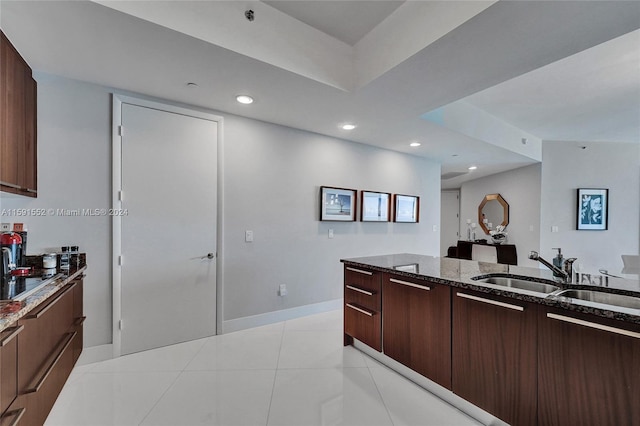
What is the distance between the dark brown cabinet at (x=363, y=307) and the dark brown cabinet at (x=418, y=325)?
74 mm

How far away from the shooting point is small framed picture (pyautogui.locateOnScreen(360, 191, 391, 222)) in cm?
429

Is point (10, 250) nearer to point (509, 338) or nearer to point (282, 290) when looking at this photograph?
point (282, 290)

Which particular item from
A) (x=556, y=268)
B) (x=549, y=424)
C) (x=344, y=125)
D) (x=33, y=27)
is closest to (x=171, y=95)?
(x=33, y=27)

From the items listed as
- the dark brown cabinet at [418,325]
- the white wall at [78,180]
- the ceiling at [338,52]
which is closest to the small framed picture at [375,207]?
the ceiling at [338,52]

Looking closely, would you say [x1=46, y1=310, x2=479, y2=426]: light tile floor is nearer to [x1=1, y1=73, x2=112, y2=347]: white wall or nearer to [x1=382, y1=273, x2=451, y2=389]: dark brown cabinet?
[x1=382, y1=273, x2=451, y2=389]: dark brown cabinet

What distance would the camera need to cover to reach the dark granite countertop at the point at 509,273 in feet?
4.22

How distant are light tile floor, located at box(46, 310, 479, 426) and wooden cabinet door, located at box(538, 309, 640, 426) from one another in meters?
0.60

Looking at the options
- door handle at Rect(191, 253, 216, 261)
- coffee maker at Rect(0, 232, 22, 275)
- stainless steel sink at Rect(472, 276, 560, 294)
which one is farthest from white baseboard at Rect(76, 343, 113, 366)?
stainless steel sink at Rect(472, 276, 560, 294)

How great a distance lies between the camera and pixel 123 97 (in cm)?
260

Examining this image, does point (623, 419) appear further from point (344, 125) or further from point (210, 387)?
point (344, 125)

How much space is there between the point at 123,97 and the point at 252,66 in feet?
4.45

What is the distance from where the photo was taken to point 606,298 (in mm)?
1610

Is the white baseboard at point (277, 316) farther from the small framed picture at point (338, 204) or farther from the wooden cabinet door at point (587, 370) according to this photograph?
the wooden cabinet door at point (587, 370)

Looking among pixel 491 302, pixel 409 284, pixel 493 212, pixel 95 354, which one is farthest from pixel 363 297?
pixel 493 212
